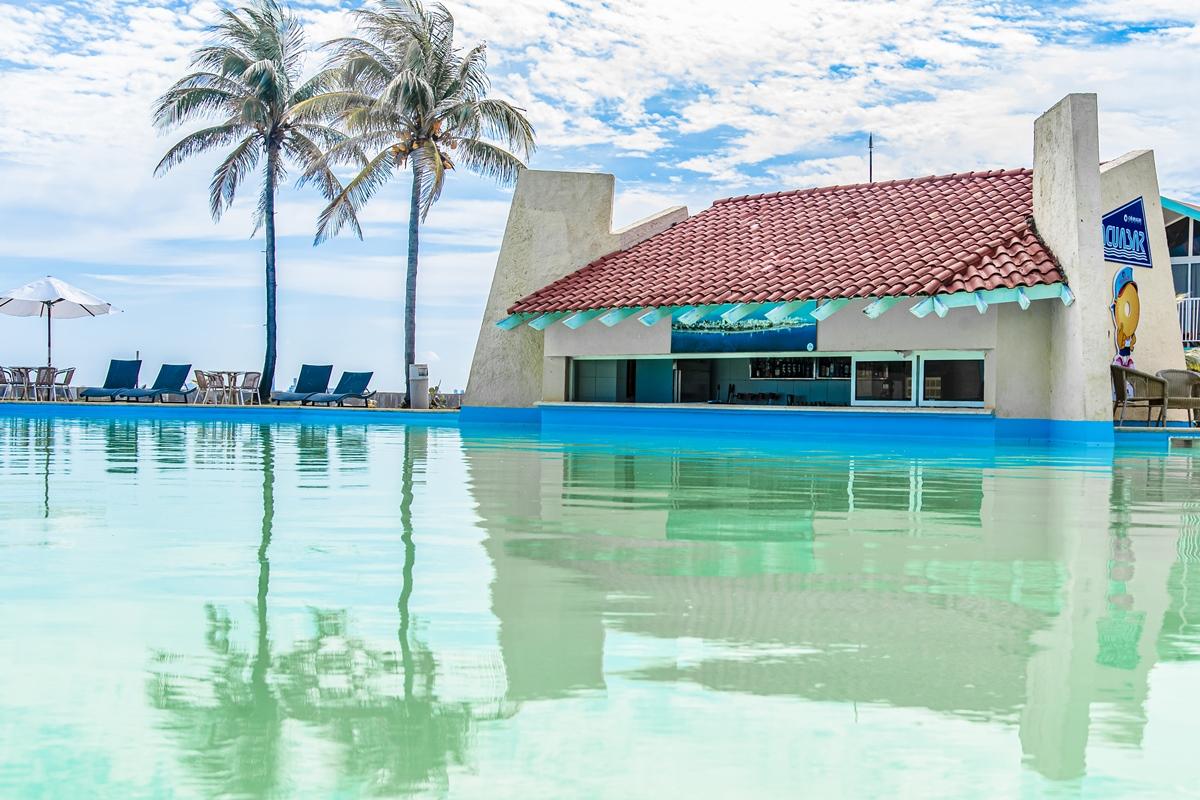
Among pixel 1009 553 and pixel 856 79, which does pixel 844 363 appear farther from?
pixel 1009 553

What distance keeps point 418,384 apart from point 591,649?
27061mm

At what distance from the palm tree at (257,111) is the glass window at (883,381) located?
1815 centimetres

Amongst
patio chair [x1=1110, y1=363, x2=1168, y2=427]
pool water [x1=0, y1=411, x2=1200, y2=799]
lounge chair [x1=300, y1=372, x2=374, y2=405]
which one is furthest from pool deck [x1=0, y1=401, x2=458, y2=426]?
pool water [x1=0, y1=411, x2=1200, y2=799]

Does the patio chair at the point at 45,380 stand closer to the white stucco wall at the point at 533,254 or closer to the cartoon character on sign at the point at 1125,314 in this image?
the white stucco wall at the point at 533,254

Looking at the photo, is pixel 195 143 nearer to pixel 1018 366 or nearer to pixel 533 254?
pixel 533 254

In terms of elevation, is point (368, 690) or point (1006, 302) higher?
point (1006, 302)

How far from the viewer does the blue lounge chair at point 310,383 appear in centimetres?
2938

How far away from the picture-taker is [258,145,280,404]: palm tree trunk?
112 ft

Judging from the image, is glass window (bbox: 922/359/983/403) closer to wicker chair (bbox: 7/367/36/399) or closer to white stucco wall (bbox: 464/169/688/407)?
white stucco wall (bbox: 464/169/688/407)

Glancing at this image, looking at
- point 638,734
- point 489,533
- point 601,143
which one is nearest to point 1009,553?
point 489,533

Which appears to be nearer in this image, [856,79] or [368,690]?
[368,690]

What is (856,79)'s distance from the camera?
2891cm

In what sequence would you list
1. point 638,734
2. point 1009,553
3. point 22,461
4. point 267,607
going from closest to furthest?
point 638,734 → point 267,607 → point 1009,553 → point 22,461

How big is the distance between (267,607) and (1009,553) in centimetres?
349
